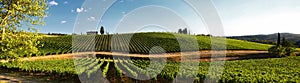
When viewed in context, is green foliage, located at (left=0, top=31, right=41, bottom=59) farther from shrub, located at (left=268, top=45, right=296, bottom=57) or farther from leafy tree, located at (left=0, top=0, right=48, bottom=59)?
shrub, located at (left=268, top=45, right=296, bottom=57)

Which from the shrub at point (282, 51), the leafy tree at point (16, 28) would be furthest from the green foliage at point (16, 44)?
the shrub at point (282, 51)

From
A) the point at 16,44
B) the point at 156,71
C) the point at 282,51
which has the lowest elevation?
the point at 282,51

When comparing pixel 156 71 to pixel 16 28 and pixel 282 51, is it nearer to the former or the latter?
pixel 16 28

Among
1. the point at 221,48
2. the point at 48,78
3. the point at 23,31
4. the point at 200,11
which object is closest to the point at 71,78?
the point at 48,78

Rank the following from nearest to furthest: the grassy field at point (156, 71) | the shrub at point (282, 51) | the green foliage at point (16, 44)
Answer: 1. the green foliage at point (16, 44)
2. the grassy field at point (156, 71)
3. the shrub at point (282, 51)

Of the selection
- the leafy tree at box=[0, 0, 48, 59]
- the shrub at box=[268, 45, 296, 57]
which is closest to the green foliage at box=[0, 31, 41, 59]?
the leafy tree at box=[0, 0, 48, 59]

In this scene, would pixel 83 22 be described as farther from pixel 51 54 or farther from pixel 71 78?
pixel 51 54

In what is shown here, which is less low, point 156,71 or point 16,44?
point 16,44

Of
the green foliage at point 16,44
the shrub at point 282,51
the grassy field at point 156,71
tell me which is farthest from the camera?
the shrub at point 282,51

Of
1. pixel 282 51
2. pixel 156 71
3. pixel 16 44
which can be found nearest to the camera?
pixel 16 44

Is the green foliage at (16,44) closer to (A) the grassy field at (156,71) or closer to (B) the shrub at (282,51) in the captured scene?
(A) the grassy field at (156,71)

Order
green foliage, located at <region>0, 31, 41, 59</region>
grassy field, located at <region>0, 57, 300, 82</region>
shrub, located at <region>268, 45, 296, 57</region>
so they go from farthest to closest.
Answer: shrub, located at <region>268, 45, 296, 57</region> → grassy field, located at <region>0, 57, 300, 82</region> → green foliage, located at <region>0, 31, 41, 59</region>

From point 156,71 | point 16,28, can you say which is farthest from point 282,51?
point 16,28

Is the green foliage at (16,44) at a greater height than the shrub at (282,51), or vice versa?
the green foliage at (16,44)
